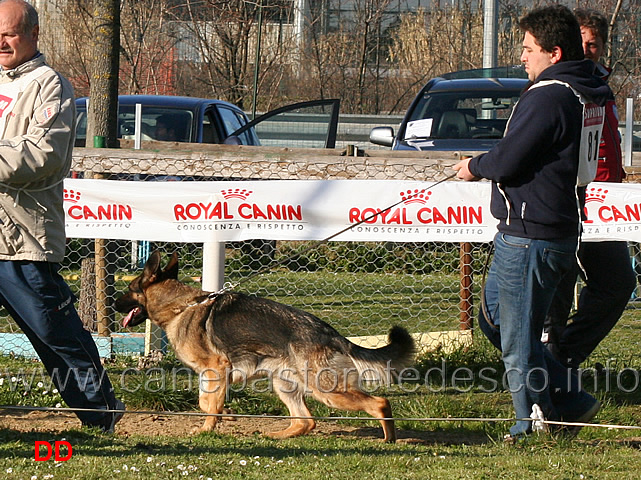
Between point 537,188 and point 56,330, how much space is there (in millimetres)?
2260

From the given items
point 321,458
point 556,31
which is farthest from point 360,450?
point 556,31

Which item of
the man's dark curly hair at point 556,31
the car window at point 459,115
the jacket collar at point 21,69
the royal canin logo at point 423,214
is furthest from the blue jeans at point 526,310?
the car window at point 459,115

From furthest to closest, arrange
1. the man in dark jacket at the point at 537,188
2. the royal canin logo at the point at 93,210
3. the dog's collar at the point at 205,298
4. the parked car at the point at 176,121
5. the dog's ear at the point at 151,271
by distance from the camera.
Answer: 1. the parked car at the point at 176,121
2. the royal canin logo at the point at 93,210
3. the dog's ear at the point at 151,271
4. the dog's collar at the point at 205,298
5. the man in dark jacket at the point at 537,188

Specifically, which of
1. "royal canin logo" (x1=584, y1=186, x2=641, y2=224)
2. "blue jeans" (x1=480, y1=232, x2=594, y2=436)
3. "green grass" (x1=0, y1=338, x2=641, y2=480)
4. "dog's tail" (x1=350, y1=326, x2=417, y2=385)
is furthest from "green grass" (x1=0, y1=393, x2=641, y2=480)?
"royal canin logo" (x1=584, y1=186, x2=641, y2=224)

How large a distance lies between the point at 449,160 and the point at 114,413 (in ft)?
8.99

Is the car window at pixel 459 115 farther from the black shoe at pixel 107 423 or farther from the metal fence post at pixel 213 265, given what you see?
the black shoe at pixel 107 423

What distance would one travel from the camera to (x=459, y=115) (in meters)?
9.72

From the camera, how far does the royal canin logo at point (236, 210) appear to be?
19.0ft

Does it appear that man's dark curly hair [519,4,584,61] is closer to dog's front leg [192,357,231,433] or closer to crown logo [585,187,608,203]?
crown logo [585,187,608,203]

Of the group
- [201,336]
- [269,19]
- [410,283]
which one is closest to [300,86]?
[269,19]

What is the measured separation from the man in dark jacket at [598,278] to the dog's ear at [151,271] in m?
2.22

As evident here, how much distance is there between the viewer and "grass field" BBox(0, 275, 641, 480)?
3826 millimetres

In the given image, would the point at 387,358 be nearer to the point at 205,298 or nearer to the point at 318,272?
the point at 205,298

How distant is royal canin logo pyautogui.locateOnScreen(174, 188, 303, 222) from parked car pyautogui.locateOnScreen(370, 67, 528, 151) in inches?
146
